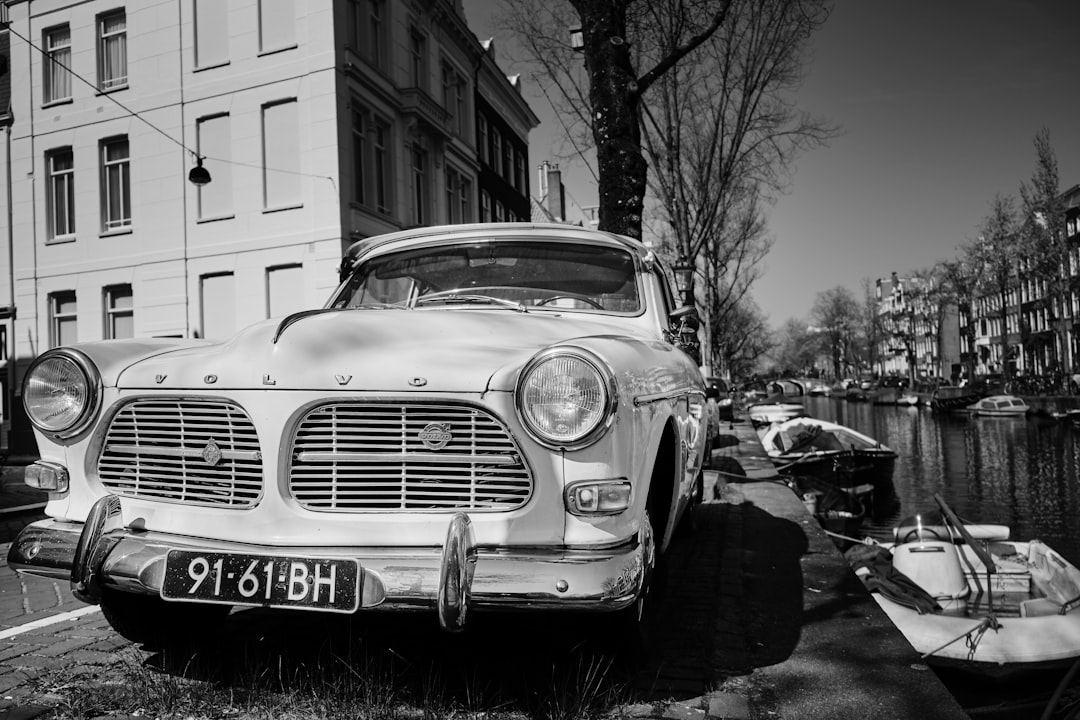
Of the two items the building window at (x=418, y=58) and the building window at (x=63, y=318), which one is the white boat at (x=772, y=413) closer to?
the building window at (x=418, y=58)

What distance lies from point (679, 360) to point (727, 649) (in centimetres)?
126

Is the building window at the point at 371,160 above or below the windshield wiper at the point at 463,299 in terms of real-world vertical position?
Answer: above

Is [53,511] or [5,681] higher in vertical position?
[53,511]

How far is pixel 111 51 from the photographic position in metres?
18.6

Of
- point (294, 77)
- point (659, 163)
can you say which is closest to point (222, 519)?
point (294, 77)

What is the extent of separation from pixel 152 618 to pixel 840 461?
14.6m

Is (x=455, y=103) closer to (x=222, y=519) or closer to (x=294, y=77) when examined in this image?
(x=294, y=77)

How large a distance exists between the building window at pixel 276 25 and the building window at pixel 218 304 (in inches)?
190

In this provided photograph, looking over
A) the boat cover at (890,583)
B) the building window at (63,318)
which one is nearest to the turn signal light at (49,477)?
the boat cover at (890,583)

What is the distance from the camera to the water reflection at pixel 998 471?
49.3 ft

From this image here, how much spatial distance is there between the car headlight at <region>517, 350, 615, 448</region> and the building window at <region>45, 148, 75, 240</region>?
2022 centimetres

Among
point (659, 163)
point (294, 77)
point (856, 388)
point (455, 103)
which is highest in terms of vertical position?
A: point (455, 103)

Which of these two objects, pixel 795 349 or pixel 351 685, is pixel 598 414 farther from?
pixel 795 349

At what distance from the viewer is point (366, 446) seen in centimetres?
250
